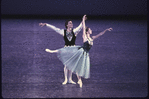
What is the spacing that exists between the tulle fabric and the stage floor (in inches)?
12.8

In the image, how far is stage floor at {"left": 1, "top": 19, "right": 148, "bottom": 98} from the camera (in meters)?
4.11

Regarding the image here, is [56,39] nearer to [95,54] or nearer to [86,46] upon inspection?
[95,54]

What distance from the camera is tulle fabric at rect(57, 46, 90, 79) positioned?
13.8ft

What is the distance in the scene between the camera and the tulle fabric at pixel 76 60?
4219mm

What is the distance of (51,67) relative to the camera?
18.5 ft

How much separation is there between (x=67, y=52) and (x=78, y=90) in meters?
0.75

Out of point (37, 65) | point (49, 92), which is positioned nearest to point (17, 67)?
point (37, 65)

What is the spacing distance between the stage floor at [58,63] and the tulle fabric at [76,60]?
33 centimetres

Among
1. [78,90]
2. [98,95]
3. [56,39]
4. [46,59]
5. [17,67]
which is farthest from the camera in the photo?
[56,39]

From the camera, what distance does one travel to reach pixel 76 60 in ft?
14.0

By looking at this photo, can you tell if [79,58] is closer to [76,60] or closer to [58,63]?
[76,60]

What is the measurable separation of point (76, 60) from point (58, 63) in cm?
179

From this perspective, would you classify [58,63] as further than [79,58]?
Yes

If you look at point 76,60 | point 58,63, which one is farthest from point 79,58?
point 58,63
